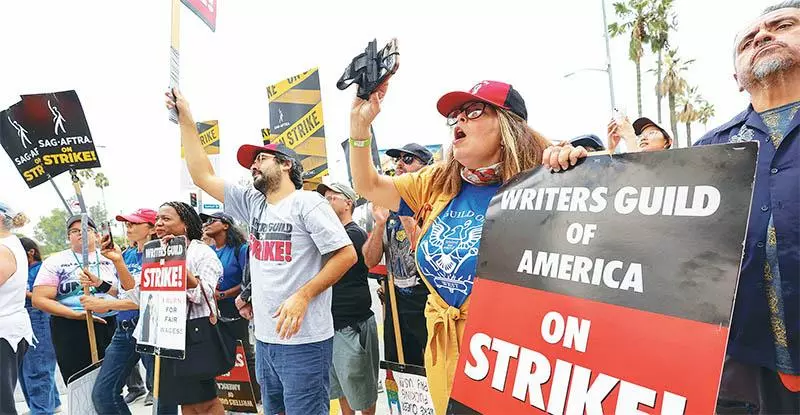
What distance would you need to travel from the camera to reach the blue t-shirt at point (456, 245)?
76.5 inches

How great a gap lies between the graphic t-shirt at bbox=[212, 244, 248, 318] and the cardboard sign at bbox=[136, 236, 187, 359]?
1011 millimetres

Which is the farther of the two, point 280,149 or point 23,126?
point 23,126

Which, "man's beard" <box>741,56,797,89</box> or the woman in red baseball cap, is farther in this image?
the woman in red baseball cap

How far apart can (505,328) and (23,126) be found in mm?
4415

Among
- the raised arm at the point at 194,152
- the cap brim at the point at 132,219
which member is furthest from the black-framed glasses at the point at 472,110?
the cap brim at the point at 132,219

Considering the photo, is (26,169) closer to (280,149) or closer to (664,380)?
(280,149)

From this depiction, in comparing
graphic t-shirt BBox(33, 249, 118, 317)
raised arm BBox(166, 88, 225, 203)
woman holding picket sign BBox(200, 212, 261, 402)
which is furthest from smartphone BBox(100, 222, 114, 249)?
raised arm BBox(166, 88, 225, 203)

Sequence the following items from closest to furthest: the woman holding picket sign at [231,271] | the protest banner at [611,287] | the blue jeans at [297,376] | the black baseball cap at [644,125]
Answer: the protest banner at [611,287] → the blue jeans at [297,376] → the black baseball cap at [644,125] → the woman holding picket sign at [231,271]

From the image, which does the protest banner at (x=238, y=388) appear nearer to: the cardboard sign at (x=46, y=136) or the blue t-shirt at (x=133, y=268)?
the blue t-shirt at (x=133, y=268)

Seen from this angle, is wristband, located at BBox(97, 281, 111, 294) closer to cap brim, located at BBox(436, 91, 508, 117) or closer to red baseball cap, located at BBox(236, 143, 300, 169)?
red baseball cap, located at BBox(236, 143, 300, 169)

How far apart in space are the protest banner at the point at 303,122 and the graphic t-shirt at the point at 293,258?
2.12 metres

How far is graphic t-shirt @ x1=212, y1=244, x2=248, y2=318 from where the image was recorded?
4.70m

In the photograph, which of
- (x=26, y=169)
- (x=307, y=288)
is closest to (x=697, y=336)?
(x=307, y=288)

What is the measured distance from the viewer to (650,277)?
1237 mm
